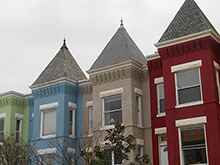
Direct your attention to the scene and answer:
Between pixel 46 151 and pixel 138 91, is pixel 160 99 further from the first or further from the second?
pixel 46 151

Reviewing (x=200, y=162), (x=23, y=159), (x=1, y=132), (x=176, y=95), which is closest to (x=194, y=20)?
(x=176, y=95)

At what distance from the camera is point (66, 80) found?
22.7m

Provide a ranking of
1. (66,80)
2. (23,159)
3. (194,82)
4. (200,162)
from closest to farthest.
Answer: (200,162)
(194,82)
(23,159)
(66,80)

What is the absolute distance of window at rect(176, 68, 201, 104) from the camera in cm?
1702

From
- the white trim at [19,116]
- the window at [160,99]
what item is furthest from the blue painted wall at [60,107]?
the window at [160,99]

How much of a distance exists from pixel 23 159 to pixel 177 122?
31.9 ft

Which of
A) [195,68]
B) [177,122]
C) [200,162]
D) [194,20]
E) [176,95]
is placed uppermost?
[194,20]

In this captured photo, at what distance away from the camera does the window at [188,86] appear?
1702cm

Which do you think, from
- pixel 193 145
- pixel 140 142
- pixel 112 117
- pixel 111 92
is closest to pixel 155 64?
pixel 111 92

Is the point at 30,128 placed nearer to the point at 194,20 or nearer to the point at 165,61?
the point at 165,61

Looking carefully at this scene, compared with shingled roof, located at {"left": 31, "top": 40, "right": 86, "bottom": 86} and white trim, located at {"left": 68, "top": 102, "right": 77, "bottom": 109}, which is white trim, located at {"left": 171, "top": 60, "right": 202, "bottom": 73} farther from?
shingled roof, located at {"left": 31, "top": 40, "right": 86, "bottom": 86}

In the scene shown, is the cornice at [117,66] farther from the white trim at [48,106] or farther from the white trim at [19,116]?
the white trim at [19,116]

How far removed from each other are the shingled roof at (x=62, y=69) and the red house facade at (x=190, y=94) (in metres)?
7.22

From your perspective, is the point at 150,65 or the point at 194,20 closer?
the point at 194,20
